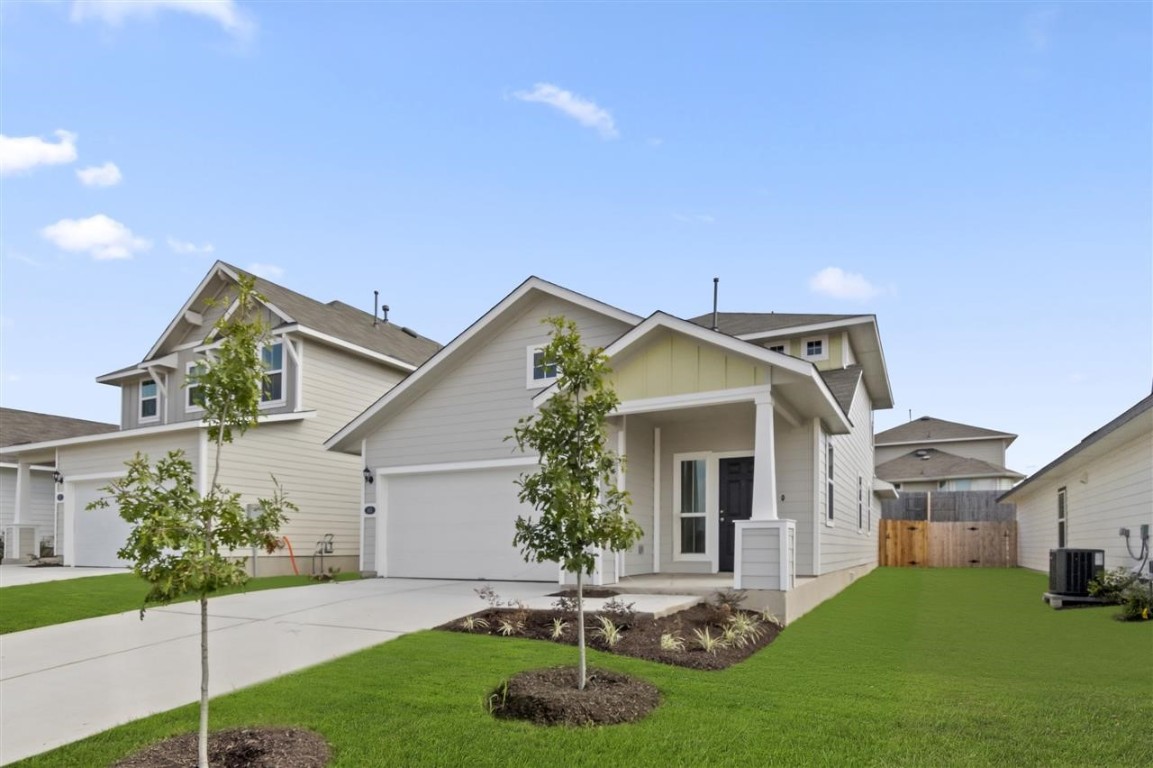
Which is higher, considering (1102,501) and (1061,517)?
(1102,501)

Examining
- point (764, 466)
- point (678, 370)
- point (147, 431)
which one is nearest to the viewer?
point (764, 466)

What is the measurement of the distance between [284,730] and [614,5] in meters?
11.2

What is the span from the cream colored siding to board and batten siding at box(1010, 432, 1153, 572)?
23.8 feet

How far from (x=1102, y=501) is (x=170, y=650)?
15.1 metres

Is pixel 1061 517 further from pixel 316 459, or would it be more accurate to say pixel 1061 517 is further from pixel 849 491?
pixel 316 459

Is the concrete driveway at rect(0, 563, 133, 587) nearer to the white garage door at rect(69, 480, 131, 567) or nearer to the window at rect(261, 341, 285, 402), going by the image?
the white garage door at rect(69, 480, 131, 567)

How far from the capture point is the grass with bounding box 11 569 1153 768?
4.55 m

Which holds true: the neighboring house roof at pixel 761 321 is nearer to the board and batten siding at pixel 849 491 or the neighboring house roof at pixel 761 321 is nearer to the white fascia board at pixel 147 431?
the board and batten siding at pixel 849 491

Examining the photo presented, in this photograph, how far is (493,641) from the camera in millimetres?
7594

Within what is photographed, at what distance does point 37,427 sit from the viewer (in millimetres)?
24188

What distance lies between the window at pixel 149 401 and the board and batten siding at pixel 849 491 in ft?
54.9

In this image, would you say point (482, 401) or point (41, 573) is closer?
point (482, 401)

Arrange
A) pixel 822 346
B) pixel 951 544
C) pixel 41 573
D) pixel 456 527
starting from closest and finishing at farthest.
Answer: pixel 456 527
pixel 822 346
pixel 41 573
pixel 951 544

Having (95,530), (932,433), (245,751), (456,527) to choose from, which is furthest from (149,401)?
(932,433)
